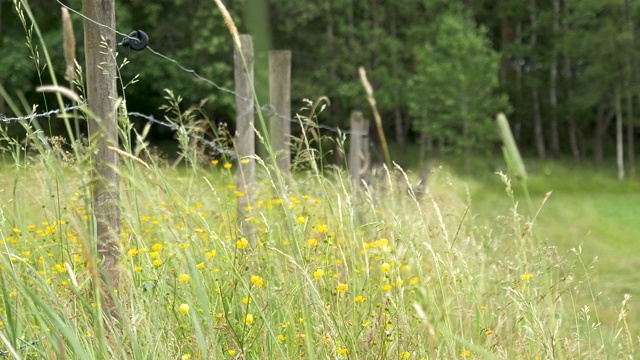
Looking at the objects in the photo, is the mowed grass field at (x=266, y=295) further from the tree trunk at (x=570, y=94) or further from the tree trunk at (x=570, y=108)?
the tree trunk at (x=570, y=108)

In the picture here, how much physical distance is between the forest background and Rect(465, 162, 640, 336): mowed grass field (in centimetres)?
225

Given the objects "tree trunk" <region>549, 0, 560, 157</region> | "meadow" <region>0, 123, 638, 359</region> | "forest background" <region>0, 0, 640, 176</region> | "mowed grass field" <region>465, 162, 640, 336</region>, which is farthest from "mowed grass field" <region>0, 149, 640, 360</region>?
"tree trunk" <region>549, 0, 560, 157</region>

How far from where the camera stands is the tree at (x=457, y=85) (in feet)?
92.0

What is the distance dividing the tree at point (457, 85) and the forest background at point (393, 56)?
4 cm

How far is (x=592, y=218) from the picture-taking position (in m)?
16.8

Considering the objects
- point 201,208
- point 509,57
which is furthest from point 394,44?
point 201,208

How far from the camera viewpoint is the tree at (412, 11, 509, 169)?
28031 millimetres

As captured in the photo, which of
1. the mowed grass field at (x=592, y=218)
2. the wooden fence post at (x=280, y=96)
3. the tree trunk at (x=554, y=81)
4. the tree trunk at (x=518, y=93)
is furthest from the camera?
the tree trunk at (x=518, y=93)

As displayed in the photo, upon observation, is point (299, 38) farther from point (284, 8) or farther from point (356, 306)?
point (356, 306)

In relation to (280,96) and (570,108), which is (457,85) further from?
(280,96)

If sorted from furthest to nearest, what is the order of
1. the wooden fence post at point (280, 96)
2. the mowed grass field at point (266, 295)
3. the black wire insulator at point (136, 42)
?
the wooden fence post at point (280, 96) → the black wire insulator at point (136, 42) → the mowed grass field at point (266, 295)

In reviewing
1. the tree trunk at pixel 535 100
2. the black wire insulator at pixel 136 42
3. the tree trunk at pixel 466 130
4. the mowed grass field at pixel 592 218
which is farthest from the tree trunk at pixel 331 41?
the black wire insulator at pixel 136 42

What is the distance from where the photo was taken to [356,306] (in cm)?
291

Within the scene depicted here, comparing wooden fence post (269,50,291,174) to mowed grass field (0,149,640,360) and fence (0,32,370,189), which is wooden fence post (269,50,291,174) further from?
mowed grass field (0,149,640,360)
